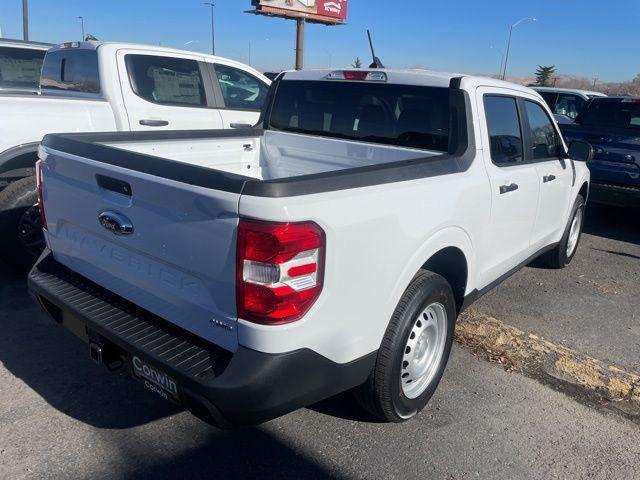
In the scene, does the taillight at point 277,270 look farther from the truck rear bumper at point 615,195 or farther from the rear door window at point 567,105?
the rear door window at point 567,105

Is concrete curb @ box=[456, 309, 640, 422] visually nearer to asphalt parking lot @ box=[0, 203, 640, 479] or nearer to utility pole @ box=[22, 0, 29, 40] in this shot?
asphalt parking lot @ box=[0, 203, 640, 479]

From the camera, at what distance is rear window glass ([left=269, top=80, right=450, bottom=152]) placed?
11.3 feet

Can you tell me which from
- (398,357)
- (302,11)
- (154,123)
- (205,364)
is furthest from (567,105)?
(302,11)

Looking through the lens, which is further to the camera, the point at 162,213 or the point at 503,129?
the point at 503,129

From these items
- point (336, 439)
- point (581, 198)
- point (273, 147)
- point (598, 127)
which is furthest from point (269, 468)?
point (598, 127)

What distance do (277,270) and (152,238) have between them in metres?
0.65

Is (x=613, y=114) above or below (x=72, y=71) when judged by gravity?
below

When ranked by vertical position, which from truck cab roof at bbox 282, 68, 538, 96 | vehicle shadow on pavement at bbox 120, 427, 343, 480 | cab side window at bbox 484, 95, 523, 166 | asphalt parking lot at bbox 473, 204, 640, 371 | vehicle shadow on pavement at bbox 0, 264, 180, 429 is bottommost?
vehicle shadow on pavement at bbox 0, 264, 180, 429

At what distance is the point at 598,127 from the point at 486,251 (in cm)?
523

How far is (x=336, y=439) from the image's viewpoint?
2.83 m

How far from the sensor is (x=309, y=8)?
28984mm

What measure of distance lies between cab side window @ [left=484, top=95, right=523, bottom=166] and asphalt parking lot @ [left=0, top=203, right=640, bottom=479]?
4.62 ft

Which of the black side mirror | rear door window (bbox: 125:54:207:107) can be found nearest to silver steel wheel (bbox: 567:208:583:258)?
the black side mirror

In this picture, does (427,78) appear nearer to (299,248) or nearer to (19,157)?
(299,248)
